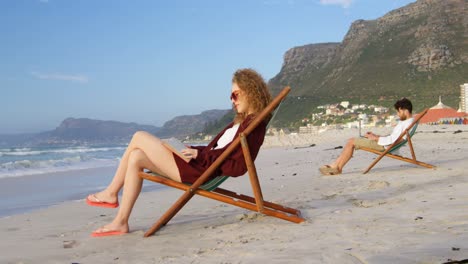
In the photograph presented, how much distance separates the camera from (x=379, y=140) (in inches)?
267

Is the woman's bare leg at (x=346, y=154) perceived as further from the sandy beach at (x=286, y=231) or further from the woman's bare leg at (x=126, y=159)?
the woman's bare leg at (x=126, y=159)

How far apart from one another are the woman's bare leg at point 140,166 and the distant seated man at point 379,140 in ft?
12.9

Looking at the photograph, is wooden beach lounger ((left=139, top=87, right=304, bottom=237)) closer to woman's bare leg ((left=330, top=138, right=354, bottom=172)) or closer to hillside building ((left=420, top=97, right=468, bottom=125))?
woman's bare leg ((left=330, top=138, right=354, bottom=172))

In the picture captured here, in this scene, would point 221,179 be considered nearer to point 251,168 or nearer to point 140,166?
point 251,168

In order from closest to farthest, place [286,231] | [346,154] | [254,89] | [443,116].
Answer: [286,231]
[254,89]
[346,154]
[443,116]

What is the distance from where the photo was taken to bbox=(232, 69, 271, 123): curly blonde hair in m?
3.60

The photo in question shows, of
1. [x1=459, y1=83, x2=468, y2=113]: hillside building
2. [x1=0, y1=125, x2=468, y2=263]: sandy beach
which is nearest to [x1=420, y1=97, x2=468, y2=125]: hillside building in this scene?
[x1=459, y1=83, x2=468, y2=113]: hillside building

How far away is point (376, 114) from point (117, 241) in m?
51.2

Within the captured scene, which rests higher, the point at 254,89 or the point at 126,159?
the point at 254,89

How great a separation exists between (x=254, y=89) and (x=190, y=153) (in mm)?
657

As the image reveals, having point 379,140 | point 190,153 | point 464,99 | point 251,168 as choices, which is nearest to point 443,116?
point 464,99

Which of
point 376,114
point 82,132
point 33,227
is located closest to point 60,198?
point 33,227

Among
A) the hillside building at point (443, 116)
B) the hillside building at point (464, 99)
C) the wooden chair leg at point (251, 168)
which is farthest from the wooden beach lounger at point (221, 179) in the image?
the hillside building at point (464, 99)

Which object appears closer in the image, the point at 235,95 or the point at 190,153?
the point at 190,153
